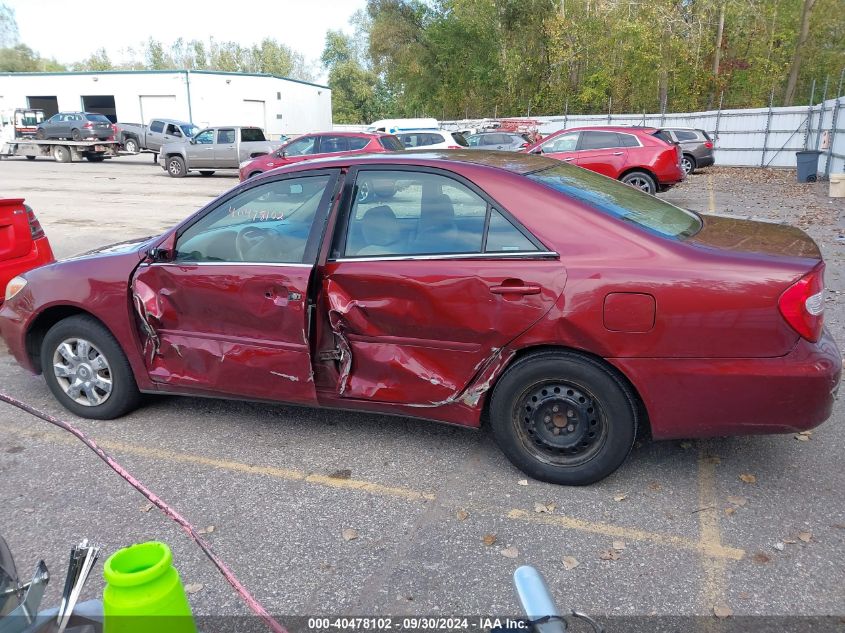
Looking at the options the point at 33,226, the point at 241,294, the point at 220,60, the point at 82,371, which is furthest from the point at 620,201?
A: the point at 220,60

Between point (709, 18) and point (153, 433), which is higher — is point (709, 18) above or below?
above

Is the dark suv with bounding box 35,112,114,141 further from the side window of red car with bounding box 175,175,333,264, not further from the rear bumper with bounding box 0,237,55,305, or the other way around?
the side window of red car with bounding box 175,175,333,264

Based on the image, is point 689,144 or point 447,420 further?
point 689,144

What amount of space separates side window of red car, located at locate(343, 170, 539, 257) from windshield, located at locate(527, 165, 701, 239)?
37cm

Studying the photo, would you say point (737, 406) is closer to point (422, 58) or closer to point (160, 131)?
point (160, 131)

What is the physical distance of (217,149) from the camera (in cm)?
2334

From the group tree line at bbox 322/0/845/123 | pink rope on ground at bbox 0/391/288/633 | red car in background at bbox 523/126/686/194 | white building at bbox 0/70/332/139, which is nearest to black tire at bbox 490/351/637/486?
pink rope on ground at bbox 0/391/288/633

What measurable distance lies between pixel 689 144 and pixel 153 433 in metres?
22.6

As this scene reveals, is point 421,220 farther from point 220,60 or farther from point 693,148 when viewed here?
point 220,60

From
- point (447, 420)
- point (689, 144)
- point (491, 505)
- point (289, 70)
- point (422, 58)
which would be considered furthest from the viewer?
point (289, 70)

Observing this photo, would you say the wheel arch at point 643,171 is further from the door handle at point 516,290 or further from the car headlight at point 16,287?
the car headlight at point 16,287

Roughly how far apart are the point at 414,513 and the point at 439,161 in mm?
1872

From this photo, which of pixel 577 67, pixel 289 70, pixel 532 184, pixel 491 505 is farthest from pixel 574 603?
pixel 289 70

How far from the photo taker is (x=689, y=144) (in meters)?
22.9
